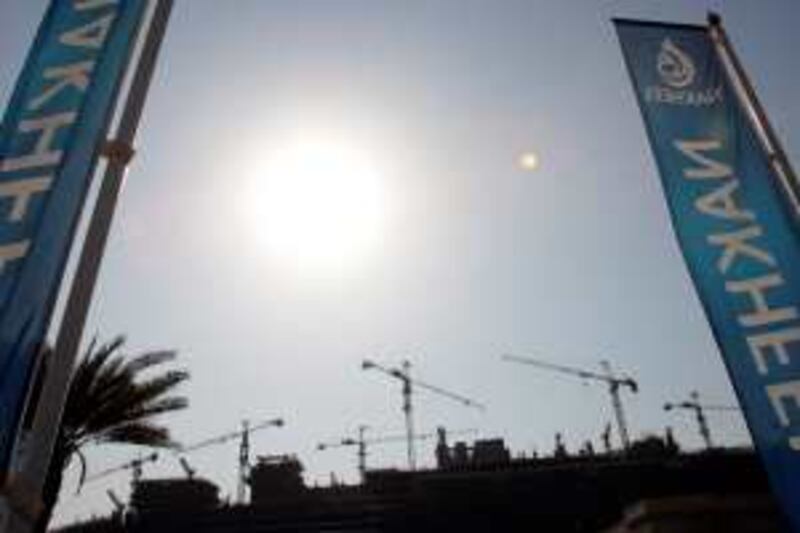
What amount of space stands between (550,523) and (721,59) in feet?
60.6

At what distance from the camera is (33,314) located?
16.6 feet

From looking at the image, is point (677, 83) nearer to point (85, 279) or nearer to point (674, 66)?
point (674, 66)

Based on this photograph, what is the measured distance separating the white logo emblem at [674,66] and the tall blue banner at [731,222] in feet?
0.04

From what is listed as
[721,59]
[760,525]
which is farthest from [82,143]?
[760,525]

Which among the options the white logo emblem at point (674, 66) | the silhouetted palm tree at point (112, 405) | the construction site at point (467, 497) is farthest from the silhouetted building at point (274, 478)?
the white logo emblem at point (674, 66)

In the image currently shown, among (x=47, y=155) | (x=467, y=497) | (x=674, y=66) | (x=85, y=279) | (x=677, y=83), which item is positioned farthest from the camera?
(x=467, y=497)

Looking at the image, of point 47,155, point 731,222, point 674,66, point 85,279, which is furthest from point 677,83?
point 85,279

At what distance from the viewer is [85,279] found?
5.33 m

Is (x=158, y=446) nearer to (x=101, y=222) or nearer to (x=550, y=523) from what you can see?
(x=101, y=222)

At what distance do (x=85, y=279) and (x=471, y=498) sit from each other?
23.5 meters

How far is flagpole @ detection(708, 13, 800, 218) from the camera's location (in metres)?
8.81

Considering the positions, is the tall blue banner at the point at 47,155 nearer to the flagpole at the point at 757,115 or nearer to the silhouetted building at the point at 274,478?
the flagpole at the point at 757,115

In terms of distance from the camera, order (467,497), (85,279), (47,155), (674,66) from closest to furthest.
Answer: (85,279) → (47,155) → (674,66) → (467,497)

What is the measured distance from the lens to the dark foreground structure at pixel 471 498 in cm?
2495
